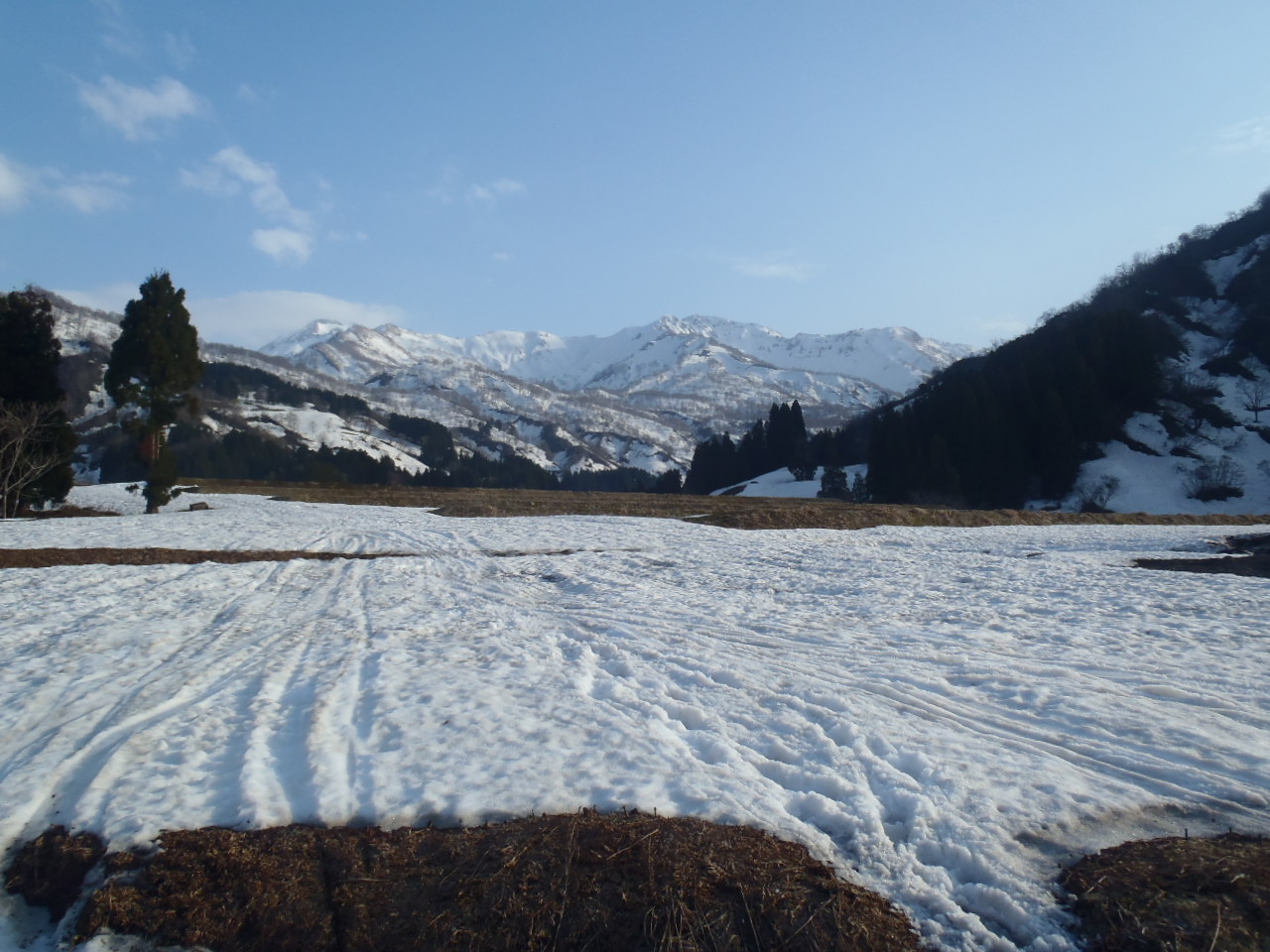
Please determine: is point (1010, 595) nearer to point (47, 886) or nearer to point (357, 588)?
point (357, 588)

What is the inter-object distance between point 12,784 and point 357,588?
8.18 m

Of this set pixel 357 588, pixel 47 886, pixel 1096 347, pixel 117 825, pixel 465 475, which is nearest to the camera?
pixel 47 886

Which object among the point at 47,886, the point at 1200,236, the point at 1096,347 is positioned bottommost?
the point at 47,886

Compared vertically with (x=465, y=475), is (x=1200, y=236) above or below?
above

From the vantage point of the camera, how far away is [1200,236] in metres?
115

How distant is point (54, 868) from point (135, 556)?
50.2 ft

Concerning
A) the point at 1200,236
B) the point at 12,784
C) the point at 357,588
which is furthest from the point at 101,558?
the point at 1200,236

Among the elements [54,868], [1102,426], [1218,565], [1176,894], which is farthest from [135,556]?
[1102,426]

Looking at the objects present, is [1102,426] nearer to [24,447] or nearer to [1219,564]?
[1219,564]

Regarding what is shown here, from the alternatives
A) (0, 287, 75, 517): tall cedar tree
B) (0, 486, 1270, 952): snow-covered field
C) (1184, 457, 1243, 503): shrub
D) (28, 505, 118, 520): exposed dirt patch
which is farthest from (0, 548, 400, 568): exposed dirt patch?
(1184, 457, 1243, 503): shrub

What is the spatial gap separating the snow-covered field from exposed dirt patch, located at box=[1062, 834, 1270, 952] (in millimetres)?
192

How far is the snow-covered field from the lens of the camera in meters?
4.59

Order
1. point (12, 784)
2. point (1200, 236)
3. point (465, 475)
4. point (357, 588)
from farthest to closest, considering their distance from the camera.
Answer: point (465, 475) < point (1200, 236) < point (357, 588) < point (12, 784)

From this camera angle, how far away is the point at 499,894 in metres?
3.71
